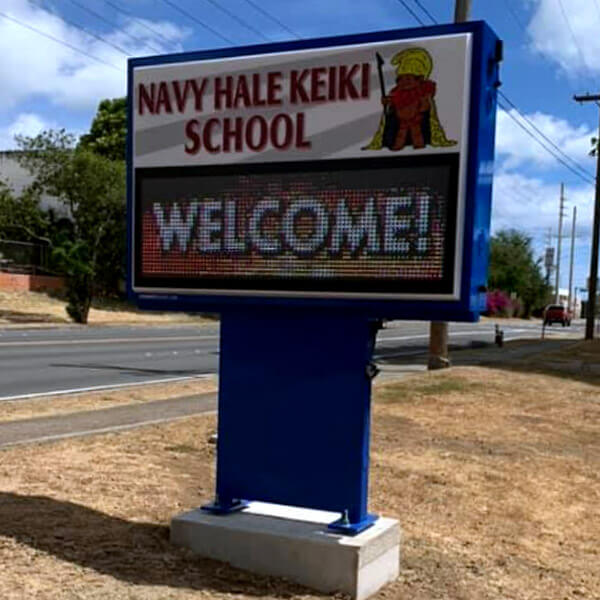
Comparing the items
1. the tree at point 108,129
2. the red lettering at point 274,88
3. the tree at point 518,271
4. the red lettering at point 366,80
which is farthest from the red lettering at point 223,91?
the tree at point 518,271

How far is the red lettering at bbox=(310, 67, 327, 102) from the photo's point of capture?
4520 mm

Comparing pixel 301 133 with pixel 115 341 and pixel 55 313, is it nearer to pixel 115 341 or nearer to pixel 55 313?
pixel 115 341

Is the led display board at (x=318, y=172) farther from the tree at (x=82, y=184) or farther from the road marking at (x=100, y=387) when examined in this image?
the tree at (x=82, y=184)

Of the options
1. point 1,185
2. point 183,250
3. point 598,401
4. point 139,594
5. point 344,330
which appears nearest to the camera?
point 139,594

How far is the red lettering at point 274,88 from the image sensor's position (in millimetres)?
4621

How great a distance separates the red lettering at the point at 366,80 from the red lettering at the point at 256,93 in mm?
567

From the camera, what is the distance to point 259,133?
185 inches

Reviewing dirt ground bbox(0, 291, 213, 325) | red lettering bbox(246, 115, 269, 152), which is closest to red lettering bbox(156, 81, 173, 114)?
red lettering bbox(246, 115, 269, 152)

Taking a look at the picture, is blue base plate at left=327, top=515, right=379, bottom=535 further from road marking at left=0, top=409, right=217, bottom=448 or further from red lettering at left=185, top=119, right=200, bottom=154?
road marking at left=0, top=409, right=217, bottom=448

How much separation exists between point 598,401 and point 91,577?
10.7m

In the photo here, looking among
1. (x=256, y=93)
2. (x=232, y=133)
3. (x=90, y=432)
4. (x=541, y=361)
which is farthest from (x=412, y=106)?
(x=541, y=361)

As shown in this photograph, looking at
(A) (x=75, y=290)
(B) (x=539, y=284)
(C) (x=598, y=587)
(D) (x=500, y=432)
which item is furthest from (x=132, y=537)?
(B) (x=539, y=284)

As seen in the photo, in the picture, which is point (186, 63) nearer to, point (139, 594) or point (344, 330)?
point (344, 330)

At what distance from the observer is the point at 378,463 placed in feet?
25.2
